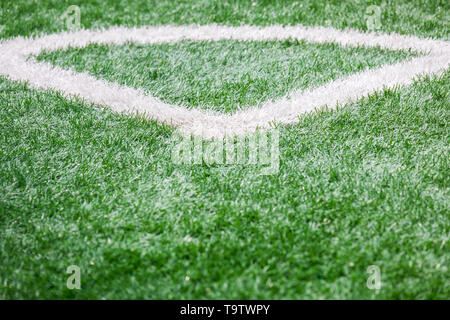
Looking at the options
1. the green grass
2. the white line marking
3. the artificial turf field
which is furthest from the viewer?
the green grass

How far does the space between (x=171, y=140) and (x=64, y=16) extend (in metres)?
2.60

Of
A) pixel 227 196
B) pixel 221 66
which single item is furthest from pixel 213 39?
pixel 227 196

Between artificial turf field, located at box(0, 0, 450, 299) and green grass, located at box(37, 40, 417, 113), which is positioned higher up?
green grass, located at box(37, 40, 417, 113)

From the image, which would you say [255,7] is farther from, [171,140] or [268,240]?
[268,240]

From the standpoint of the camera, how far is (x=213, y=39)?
409 cm

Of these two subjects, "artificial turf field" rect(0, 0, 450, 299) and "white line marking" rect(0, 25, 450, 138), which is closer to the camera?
"artificial turf field" rect(0, 0, 450, 299)

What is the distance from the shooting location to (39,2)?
500cm

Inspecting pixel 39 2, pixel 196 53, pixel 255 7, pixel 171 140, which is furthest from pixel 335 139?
pixel 39 2

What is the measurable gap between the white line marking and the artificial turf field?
106 mm

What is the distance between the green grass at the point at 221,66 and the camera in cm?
324

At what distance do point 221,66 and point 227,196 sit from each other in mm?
1599

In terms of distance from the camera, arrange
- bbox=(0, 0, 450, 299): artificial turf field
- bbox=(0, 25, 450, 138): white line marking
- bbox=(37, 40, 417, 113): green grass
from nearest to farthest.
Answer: bbox=(0, 0, 450, 299): artificial turf field
bbox=(0, 25, 450, 138): white line marking
bbox=(37, 40, 417, 113): green grass

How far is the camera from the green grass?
3240mm

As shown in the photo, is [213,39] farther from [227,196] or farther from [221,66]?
[227,196]
